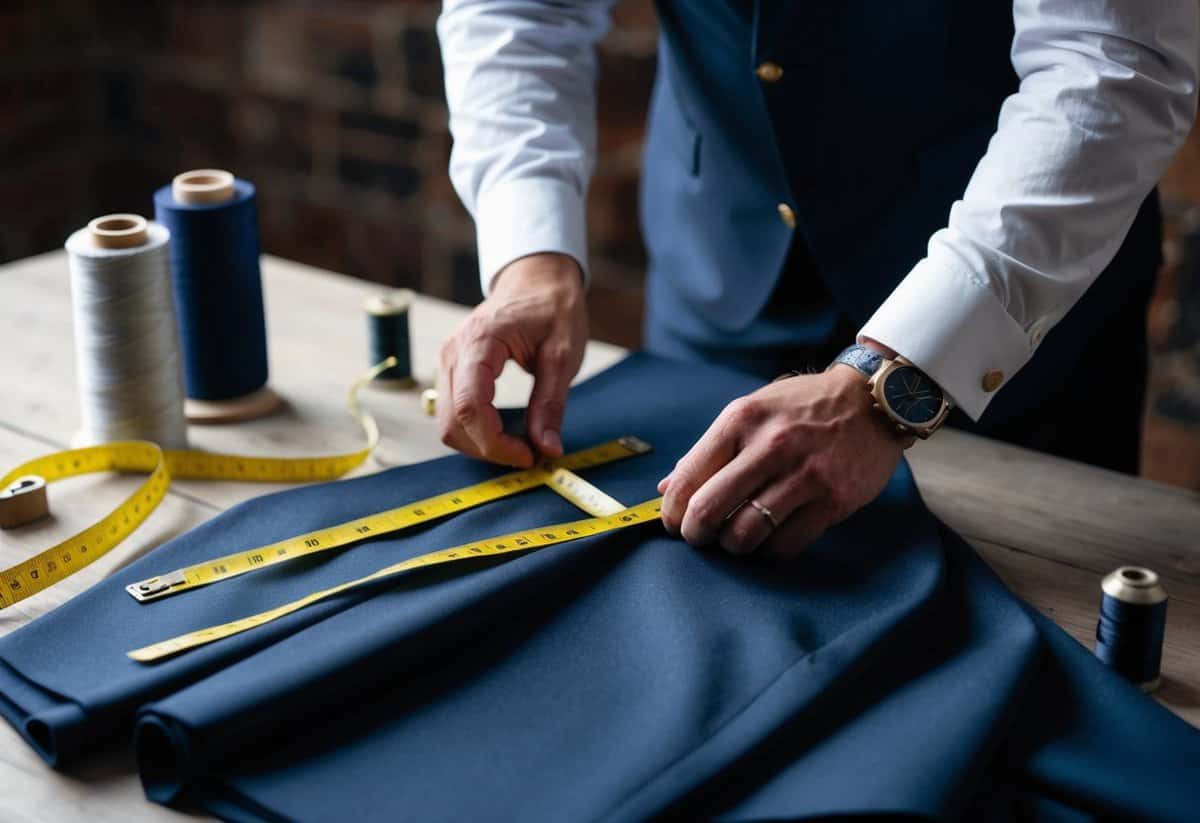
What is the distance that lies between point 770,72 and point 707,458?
61cm

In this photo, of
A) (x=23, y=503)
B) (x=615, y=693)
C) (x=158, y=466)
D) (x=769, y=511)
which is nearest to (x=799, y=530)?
(x=769, y=511)

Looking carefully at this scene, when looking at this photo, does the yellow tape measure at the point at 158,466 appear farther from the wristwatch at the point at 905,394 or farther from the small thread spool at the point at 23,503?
the wristwatch at the point at 905,394

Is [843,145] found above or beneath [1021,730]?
above

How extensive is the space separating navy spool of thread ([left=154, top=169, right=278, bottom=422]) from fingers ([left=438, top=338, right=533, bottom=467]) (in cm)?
33

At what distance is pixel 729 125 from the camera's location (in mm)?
2014

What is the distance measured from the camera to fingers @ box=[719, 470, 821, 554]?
1.42 meters

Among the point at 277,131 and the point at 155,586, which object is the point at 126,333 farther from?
the point at 277,131

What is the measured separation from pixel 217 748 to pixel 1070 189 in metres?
1.04

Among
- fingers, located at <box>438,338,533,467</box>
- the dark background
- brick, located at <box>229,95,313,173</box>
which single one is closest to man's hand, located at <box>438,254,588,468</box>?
fingers, located at <box>438,338,533,467</box>

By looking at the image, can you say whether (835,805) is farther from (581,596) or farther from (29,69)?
(29,69)

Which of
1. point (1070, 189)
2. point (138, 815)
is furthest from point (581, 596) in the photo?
→ point (1070, 189)

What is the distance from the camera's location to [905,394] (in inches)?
58.2

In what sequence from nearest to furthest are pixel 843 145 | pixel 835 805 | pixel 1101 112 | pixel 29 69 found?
pixel 835 805
pixel 1101 112
pixel 843 145
pixel 29 69

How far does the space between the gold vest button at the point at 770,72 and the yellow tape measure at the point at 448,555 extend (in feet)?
2.02
